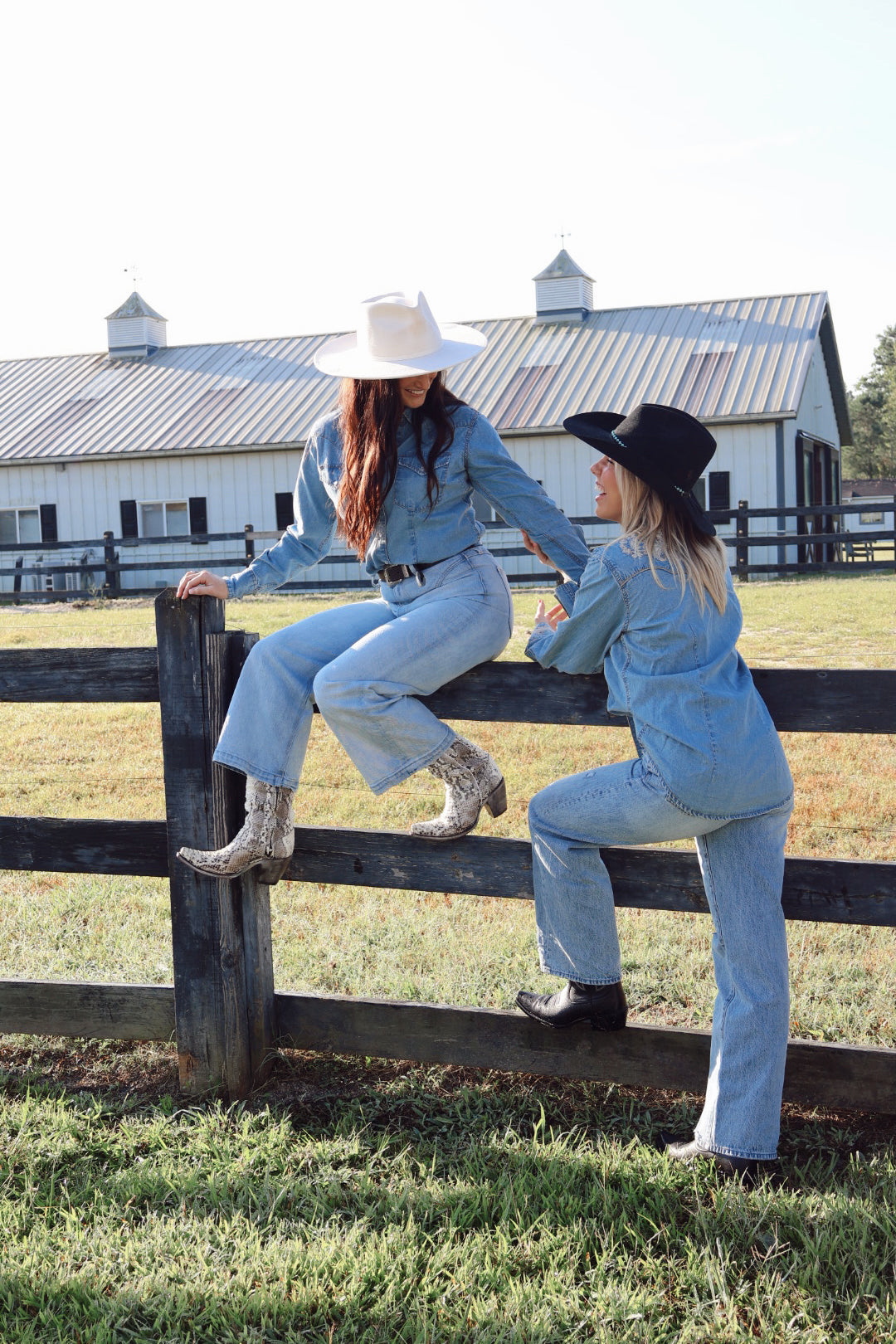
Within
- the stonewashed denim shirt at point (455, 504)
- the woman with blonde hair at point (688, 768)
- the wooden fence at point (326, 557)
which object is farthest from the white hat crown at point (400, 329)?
the wooden fence at point (326, 557)

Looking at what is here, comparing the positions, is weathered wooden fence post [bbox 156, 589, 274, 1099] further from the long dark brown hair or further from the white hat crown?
the white hat crown

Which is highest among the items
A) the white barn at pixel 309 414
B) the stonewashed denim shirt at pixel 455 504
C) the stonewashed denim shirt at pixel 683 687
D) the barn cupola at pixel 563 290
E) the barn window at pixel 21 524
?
the barn cupola at pixel 563 290

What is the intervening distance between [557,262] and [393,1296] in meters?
25.8

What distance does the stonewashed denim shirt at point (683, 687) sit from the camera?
9.20 ft

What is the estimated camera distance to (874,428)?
67250 millimetres

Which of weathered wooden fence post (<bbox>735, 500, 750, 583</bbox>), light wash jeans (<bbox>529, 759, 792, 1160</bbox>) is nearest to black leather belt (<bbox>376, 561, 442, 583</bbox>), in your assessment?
light wash jeans (<bbox>529, 759, 792, 1160</bbox>)

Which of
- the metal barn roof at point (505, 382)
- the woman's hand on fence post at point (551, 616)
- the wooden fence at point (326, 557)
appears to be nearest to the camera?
the woman's hand on fence post at point (551, 616)

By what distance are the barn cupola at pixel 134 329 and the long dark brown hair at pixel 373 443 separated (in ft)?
90.7

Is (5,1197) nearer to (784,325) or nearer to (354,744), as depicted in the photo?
(354,744)

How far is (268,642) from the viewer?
10.7 feet

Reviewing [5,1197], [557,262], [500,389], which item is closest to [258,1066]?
[5,1197]

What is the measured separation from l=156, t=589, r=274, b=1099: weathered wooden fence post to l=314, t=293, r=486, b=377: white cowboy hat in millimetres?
753

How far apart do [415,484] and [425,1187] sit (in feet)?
5.79

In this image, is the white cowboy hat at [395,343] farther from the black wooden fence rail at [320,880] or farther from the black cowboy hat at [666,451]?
the black wooden fence rail at [320,880]
